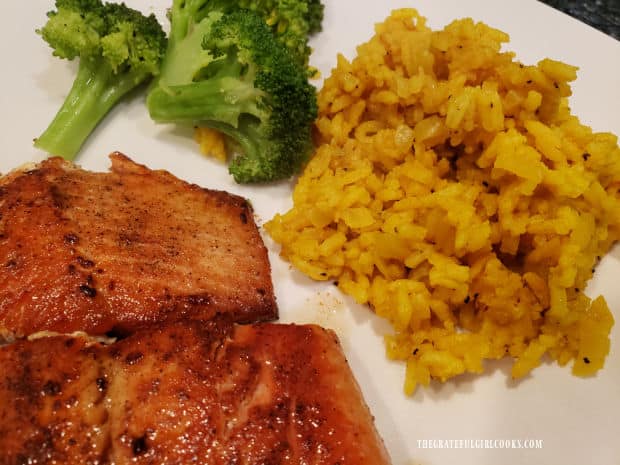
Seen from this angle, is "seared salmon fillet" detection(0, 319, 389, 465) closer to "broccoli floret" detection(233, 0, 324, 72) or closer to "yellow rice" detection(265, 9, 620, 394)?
"yellow rice" detection(265, 9, 620, 394)

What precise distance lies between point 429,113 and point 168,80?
1.37m

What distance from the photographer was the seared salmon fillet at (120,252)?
7.64 feet

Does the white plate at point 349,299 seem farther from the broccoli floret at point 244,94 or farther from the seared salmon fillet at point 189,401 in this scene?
the seared salmon fillet at point 189,401

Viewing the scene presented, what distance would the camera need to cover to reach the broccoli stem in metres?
3.05

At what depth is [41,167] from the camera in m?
2.75

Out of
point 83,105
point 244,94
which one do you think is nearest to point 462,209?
point 244,94

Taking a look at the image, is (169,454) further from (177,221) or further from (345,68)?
(345,68)

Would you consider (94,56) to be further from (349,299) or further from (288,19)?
(349,299)

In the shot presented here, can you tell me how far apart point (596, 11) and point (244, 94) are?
2.76 metres

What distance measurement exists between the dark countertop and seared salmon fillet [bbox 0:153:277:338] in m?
2.82

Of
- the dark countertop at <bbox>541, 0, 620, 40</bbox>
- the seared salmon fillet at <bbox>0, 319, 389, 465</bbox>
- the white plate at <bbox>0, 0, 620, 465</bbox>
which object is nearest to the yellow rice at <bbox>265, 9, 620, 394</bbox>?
the white plate at <bbox>0, 0, 620, 465</bbox>

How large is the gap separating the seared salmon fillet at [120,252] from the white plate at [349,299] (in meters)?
0.24

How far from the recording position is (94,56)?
10.4ft

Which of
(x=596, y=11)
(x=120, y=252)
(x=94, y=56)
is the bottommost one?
(x=120, y=252)
